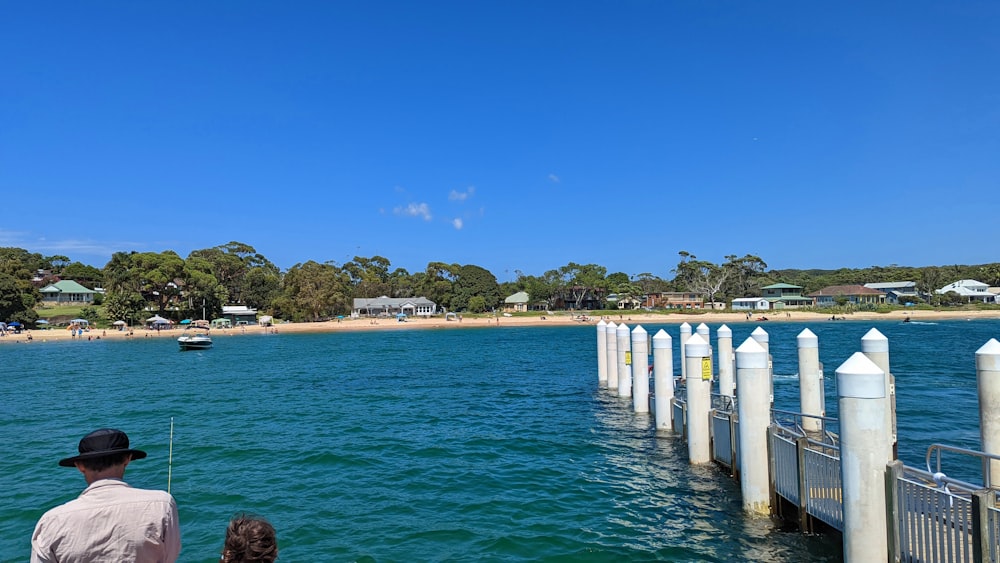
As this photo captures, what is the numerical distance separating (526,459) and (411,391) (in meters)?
14.2

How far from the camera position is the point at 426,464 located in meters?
14.8

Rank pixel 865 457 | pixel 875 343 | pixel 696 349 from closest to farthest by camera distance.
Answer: pixel 865 457, pixel 875 343, pixel 696 349

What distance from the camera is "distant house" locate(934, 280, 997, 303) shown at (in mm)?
111688

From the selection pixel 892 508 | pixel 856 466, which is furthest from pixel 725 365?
pixel 892 508

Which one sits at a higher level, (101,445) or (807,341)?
(101,445)

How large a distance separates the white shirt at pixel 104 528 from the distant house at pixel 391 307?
385 ft

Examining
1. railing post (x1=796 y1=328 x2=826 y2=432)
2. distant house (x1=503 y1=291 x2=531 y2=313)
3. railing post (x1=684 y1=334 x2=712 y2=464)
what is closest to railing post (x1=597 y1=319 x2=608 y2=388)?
railing post (x1=796 y1=328 x2=826 y2=432)

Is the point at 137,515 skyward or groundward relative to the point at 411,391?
skyward

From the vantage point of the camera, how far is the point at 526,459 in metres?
15.1

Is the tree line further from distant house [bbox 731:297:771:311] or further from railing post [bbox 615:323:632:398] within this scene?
railing post [bbox 615:323:632:398]

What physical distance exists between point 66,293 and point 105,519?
13583cm

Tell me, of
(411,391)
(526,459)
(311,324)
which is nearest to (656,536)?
(526,459)

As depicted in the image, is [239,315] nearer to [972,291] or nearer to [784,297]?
[784,297]

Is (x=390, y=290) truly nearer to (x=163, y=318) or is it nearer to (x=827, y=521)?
(x=163, y=318)
